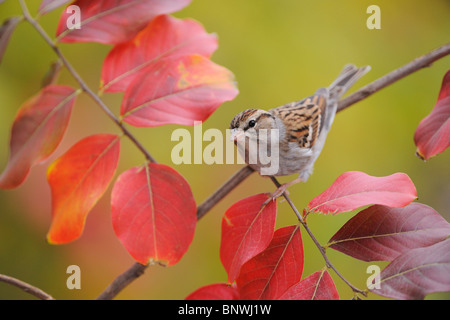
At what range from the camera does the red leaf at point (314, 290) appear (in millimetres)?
451

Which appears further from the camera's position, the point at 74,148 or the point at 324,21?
the point at 324,21

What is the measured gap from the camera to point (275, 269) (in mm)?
495

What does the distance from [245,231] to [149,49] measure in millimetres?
303

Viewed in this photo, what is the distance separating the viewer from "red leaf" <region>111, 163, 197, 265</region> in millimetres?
504

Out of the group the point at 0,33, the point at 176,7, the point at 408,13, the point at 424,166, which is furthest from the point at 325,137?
the point at 0,33

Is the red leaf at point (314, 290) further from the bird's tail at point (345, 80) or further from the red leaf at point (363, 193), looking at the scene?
the bird's tail at point (345, 80)

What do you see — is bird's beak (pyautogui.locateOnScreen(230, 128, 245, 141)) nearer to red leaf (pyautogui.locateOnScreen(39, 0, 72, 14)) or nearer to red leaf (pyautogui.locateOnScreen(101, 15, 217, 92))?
red leaf (pyautogui.locateOnScreen(101, 15, 217, 92))

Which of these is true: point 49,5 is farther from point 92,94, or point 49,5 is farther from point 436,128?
point 436,128

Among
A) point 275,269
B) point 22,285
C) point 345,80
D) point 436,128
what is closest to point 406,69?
point 436,128

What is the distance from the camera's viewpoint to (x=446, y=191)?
95 cm

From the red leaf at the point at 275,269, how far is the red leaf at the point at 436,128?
0.69 ft

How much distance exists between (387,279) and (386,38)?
0.76 metres

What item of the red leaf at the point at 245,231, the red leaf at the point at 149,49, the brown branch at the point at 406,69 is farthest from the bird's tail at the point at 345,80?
the red leaf at the point at 245,231

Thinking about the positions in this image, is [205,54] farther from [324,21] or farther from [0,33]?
[324,21]
